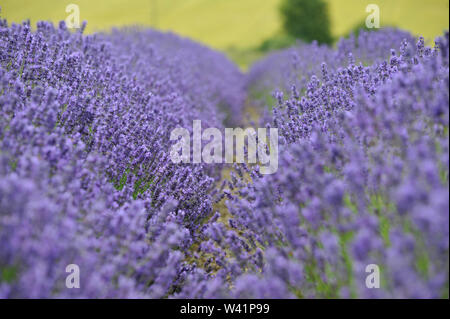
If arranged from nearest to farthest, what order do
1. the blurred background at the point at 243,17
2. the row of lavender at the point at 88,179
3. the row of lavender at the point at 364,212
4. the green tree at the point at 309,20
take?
the row of lavender at the point at 364,212, the row of lavender at the point at 88,179, the green tree at the point at 309,20, the blurred background at the point at 243,17

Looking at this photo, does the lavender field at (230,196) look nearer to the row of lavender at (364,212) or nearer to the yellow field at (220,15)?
the row of lavender at (364,212)

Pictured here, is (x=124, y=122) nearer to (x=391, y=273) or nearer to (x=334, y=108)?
(x=334, y=108)

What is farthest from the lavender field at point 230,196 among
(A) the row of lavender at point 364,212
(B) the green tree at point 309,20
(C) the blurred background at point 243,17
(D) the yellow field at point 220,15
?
(D) the yellow field at point 220,15

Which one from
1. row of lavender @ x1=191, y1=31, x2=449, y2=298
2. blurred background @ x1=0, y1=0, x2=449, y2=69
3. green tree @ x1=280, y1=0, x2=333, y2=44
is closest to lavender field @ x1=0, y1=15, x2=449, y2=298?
row of lavender @ x1=191, y1=31, x2=449, y2=298

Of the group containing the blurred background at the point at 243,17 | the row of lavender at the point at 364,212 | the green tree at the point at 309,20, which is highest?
the blurred background at the point at 243,17

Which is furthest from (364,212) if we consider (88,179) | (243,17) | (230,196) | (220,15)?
(243,17)

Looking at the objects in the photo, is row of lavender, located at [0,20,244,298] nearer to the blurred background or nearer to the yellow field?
the blurred background
